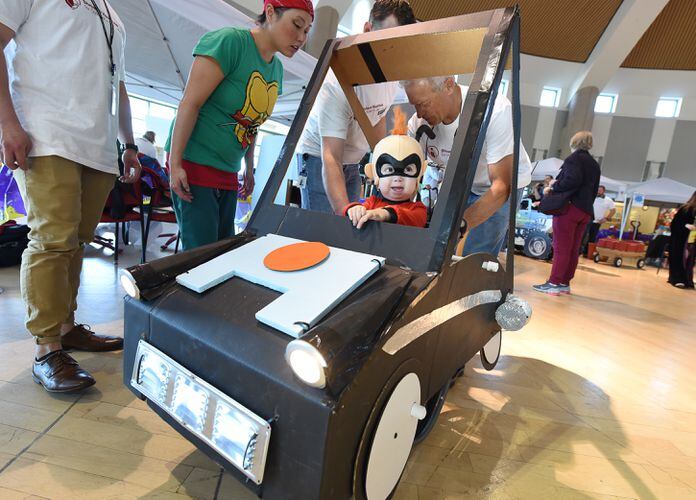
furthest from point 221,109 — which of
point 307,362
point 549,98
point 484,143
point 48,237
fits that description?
point 549,98

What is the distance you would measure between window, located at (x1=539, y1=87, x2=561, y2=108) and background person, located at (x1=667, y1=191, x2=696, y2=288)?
1017cm

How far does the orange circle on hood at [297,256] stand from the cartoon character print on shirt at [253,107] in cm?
65

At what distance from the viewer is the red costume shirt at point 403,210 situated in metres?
1.03

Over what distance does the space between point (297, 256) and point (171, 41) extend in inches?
143

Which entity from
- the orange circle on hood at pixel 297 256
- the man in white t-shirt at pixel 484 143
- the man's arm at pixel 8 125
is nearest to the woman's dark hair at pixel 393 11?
the man in white t-shirt at pixel 484 143

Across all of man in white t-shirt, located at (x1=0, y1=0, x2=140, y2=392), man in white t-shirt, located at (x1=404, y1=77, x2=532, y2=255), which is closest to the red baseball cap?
man in white t-shirt, located at (x1=404, y1=77, x2=532, y2=255)

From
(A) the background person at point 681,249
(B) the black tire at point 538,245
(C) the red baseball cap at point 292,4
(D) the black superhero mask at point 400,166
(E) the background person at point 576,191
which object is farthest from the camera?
(B) the black tire at point 538,245

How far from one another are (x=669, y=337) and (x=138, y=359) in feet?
10.4

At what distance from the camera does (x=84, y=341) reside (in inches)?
55.2

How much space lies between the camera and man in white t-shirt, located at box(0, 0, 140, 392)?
1.05 metres

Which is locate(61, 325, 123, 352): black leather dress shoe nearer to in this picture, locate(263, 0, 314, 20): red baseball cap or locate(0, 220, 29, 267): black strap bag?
locate(263, 0, 314, 20): red baseball cap

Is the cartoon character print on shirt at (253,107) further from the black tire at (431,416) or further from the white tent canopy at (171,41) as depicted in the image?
the white tent canopy at (171,41)

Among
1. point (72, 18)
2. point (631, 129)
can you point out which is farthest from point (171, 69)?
point (631, 129)

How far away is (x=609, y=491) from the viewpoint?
3.18 feet
